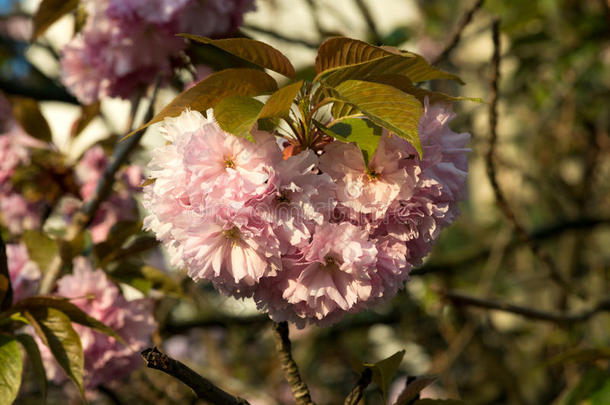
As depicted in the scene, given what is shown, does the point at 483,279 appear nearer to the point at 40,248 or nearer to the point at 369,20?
the point at 369,20

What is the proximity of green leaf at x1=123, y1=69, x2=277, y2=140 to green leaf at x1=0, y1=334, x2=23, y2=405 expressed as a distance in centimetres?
52

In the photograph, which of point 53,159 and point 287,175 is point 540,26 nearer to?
point 53,159

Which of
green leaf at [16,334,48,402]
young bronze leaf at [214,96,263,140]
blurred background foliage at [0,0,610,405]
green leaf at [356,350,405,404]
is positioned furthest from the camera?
blurred background foliage at [0,0,610,405]

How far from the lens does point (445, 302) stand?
1.82 meters

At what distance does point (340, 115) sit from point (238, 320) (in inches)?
71.8

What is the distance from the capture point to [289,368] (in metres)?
0.97

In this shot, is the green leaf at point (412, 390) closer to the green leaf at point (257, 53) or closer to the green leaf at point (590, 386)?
the green leaf at point (257, 53)

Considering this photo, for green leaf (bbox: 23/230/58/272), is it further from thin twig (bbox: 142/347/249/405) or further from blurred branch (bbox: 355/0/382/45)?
blurred branch (bbox: 355/0/382/45)

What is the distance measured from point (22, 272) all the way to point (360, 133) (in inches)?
39.3

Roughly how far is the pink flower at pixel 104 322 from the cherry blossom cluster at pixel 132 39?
48cm

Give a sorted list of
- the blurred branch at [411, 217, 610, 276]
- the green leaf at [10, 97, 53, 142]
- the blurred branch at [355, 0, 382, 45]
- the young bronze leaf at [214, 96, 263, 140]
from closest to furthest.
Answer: the young bronze leaf at [214, 96, 263, 140] < the green leaf at [10, 97, 53, 142] < the blurred branch at [355, 0, 382, 45] < the blurred branch at [411, 217, 610, 276]

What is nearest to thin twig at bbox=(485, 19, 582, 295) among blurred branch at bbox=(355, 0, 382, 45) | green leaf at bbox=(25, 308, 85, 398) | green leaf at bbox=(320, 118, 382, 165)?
blurred branch at bbox=(355, 0, 382, 45)

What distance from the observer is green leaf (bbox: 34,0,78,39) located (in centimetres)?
144

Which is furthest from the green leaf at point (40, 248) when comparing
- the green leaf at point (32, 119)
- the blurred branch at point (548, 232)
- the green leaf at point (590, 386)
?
the blurred branch at point (548, 232)
